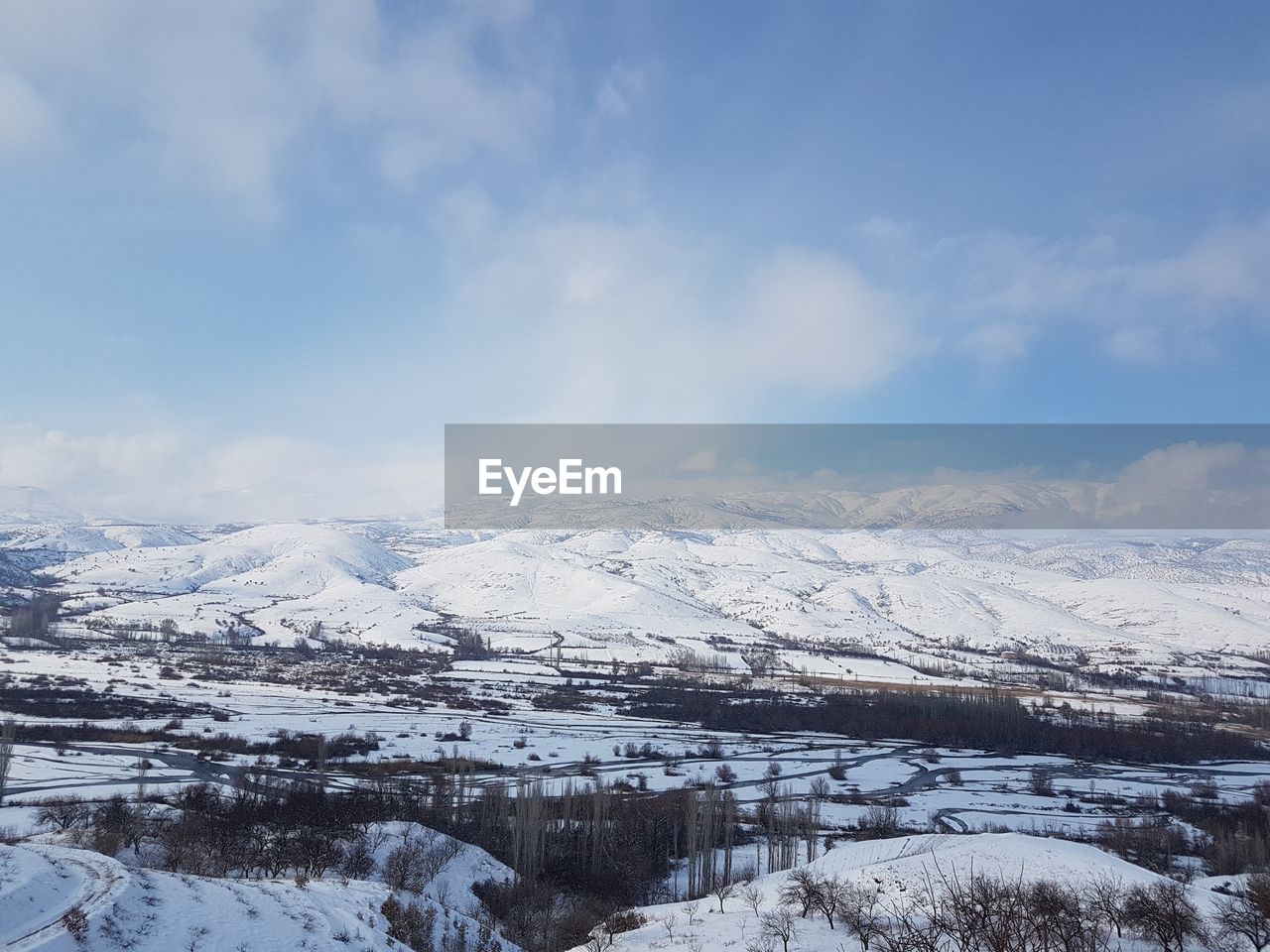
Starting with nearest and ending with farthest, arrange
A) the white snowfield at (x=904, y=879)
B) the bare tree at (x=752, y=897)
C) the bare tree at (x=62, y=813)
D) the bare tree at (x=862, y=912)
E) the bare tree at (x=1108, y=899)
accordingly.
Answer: the bare tree at (x=1108, y=899) → the bare tree at (x=862, y=912) → the white snowfield at (x=904, y=879) → the bare tree at (x=752, y=897) → the bare tree at (x=62, y=813)

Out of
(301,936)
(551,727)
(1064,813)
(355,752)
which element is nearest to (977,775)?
(1064,813)

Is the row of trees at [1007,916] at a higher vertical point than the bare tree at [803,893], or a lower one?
higher

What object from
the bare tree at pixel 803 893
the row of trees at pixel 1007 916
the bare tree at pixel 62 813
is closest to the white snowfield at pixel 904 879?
the row of trees at pixel 1007 916

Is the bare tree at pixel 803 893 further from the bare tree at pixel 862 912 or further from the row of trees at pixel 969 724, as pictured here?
the row of trees at pixel 969 724

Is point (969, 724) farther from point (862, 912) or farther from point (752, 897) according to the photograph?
point (862, 912)

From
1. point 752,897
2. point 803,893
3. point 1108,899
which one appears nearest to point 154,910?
point 752,897

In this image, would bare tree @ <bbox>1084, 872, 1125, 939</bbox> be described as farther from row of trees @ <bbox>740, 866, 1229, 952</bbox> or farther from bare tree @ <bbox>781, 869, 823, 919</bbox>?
bare tree @ <bbox>781, 869, 823, 919</bbox>

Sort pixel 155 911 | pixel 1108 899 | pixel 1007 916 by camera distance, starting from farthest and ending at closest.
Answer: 1. pixel 1108 899
2. pixel 155 911
3. pixel 1007 916

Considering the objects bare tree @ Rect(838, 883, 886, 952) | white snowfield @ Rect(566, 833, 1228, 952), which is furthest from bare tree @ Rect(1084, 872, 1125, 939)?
bare tree @ Rect(838, 883, 886, 952)
